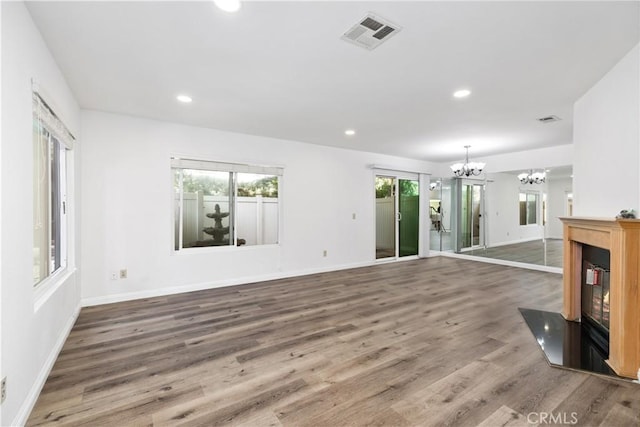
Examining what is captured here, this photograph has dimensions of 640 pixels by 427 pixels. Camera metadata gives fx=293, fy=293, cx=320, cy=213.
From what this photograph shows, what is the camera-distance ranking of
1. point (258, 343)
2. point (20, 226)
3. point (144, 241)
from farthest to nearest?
point (144, 241) < point (258, 343) < point (20, 226)

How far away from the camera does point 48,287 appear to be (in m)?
2.49

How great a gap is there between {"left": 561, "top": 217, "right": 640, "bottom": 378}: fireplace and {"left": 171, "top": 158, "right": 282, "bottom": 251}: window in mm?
4174

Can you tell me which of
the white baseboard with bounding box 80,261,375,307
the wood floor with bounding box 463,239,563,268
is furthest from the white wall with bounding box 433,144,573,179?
the white baseboard with bounding box 80,261,375,307

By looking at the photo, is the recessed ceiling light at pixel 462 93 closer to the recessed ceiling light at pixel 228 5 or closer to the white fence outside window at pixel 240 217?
the recessed ceiling light at pixel 228 5

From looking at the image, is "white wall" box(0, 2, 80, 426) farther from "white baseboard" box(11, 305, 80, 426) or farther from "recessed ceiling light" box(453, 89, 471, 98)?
"recessed ceiling light" box(453, 89, 471, 98)

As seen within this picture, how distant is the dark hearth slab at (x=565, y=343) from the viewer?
2320mm

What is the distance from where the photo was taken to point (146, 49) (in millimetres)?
2354

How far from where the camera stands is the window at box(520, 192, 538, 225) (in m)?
6.24

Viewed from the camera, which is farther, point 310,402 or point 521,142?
point 521,142

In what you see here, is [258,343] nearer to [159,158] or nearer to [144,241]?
[144,241]

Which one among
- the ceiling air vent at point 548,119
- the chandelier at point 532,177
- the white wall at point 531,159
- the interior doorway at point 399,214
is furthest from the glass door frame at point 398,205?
the ceiling air vent at point 548,119

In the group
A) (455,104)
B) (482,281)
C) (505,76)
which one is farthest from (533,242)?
(505,76)

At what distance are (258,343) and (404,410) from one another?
4.66 feet

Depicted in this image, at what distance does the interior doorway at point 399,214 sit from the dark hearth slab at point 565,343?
386cm
